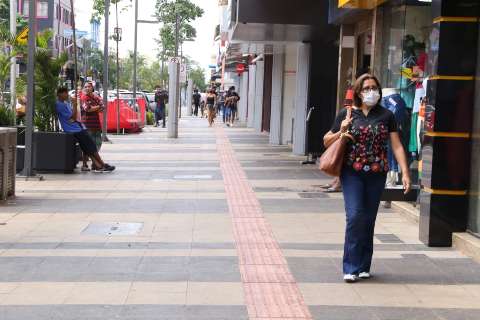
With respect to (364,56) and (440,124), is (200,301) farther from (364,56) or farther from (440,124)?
(364,56)

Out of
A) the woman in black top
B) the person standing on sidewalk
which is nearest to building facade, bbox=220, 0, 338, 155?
the person standing on sidewalk

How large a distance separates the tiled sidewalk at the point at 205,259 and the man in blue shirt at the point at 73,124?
1570 mm

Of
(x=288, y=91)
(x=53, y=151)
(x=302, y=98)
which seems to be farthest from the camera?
(x=288, y=91)

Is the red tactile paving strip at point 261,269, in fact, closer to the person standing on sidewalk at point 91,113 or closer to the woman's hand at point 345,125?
the woman's hand at point 345,125

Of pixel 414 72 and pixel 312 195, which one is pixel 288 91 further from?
pixel 414 72

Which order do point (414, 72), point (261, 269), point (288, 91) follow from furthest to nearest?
1. point (288, 91)
2. point (414, 72)
3. point (261, 269)

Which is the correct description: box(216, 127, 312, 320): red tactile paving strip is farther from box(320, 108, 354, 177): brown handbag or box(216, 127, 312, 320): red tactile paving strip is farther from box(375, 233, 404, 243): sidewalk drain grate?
box(375, 233, 404, 243): sidewalk drain grate

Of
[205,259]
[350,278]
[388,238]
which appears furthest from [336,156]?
[388,238]

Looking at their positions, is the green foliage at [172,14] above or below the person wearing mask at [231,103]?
above

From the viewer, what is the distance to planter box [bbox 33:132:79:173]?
15.1m

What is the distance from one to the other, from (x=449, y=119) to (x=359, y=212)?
2.11 meters

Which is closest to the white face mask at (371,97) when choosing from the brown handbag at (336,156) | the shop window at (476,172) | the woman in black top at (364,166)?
the woman in black top at (364,166)

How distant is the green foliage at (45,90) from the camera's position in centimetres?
1558

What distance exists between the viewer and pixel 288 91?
998 inches
